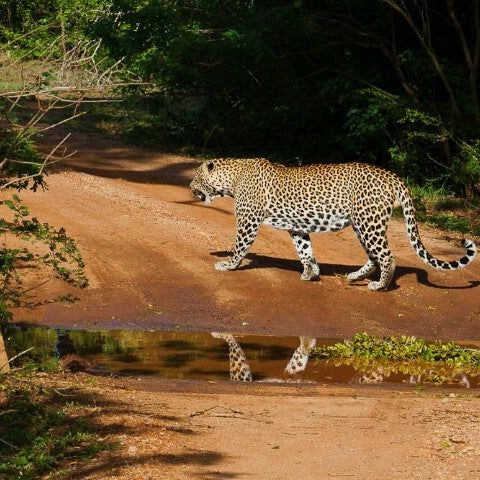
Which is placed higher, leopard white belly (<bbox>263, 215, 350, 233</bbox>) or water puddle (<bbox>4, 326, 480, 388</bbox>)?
leopard white belly (<bbox>263, 215, 350, 233</bbox>)

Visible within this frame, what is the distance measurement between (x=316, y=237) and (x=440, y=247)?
68.0 inches

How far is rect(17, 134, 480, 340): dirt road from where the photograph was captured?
48.0ft

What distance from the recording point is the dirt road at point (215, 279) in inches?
575

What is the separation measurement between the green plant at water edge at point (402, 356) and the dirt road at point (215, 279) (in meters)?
0.94

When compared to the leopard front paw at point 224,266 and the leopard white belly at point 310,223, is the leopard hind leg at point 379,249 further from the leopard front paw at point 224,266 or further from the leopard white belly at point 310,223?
the leopard front paw at point 224,266

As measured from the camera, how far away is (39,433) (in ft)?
29.6

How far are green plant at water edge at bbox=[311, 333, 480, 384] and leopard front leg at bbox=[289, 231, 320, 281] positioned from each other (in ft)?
7.97

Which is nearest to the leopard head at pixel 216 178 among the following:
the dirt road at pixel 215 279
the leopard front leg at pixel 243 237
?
the leopard front leg at pixel 243 237

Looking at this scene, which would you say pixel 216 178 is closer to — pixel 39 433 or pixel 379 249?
pixel 379 249

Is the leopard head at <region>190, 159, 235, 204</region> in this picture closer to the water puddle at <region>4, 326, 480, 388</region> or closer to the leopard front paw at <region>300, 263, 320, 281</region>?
the leopard front paw at <region>300, 263, 320, 281</region>

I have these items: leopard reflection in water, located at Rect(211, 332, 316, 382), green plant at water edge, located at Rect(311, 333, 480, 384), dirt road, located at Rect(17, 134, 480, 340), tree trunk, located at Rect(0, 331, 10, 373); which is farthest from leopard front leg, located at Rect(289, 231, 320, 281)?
tree trunk, located at Rect(0, 331, 10, 373)

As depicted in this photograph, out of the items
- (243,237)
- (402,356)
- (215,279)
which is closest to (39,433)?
(402,356)

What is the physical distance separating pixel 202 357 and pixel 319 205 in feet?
11.0

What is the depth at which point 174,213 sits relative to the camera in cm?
1850
